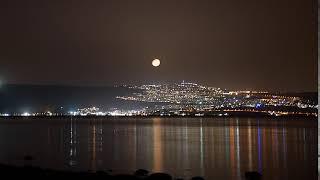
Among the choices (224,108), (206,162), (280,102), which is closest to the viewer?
(206,162)

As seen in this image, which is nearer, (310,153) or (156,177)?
(156,177)

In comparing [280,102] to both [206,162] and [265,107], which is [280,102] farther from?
[206,162]

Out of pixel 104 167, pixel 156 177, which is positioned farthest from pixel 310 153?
pixel 156 177

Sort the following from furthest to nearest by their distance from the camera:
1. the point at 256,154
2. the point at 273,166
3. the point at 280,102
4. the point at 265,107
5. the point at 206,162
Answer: the point at 265,107
the point at 280,102
the point at 256,154
the point at 206,162
the point at 273,166

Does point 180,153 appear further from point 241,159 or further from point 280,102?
point 280,102

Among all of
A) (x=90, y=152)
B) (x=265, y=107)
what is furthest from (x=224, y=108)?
(x=90, y=152)

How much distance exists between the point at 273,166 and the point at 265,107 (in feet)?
465

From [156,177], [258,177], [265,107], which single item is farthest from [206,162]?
[265,107]

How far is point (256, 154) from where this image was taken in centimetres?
4266

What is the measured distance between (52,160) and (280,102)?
13006 centimetres

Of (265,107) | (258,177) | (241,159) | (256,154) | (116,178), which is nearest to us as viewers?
(116,178)

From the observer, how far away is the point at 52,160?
39.3 meters

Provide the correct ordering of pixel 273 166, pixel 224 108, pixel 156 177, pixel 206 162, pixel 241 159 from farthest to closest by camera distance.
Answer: pixel 224 108 → pixel 241 159 → pixel 206 162 → pixel 273 166 → pixel 156 177

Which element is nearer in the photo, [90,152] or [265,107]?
[90,152]
